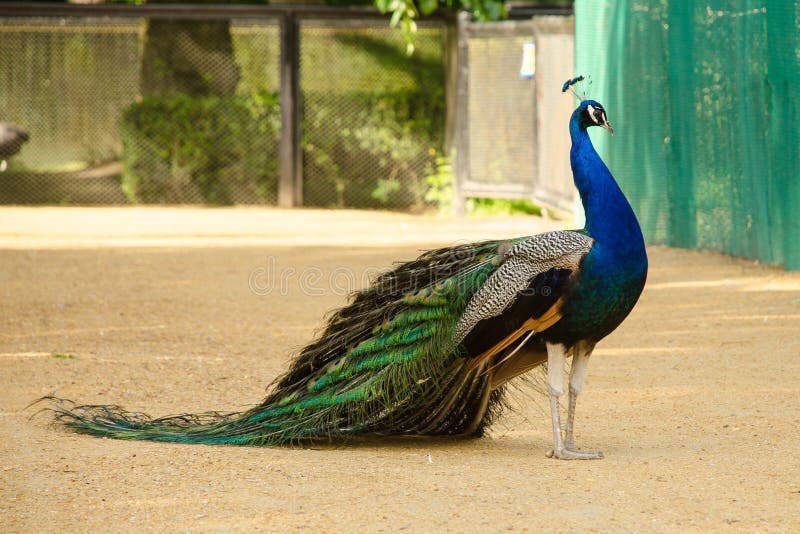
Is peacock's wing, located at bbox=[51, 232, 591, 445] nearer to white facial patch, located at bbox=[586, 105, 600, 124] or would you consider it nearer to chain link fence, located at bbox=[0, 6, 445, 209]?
white facial patch, located at bbox=[586, 105, 600, 124]

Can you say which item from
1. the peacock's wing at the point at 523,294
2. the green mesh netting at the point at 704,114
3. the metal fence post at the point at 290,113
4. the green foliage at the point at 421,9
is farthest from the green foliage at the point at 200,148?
the peacock's wing at the point at 523,294

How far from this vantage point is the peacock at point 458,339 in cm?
504

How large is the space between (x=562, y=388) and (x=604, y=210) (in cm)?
84

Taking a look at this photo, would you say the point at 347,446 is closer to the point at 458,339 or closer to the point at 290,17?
the point at 458,339

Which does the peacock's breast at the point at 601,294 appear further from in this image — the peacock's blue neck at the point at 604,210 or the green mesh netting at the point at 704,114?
the green mesh netting at the point at 704,114

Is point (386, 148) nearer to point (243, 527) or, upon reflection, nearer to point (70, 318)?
point (70, 318)

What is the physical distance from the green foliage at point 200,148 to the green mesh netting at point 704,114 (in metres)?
5.88

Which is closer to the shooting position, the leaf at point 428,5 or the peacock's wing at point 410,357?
the peacock's wing at point 410,357

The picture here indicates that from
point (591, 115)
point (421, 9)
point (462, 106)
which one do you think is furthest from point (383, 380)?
point (462, 106)

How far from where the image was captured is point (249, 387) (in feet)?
22.9

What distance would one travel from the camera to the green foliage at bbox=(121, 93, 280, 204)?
17.7 meters

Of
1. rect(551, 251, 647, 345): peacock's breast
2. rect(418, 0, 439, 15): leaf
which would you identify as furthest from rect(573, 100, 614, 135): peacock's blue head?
rect(418, 0, 439, 15): leaf

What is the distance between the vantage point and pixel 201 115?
17781 millimetres

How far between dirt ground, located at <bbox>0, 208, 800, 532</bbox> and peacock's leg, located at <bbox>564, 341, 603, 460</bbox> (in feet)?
0.35
